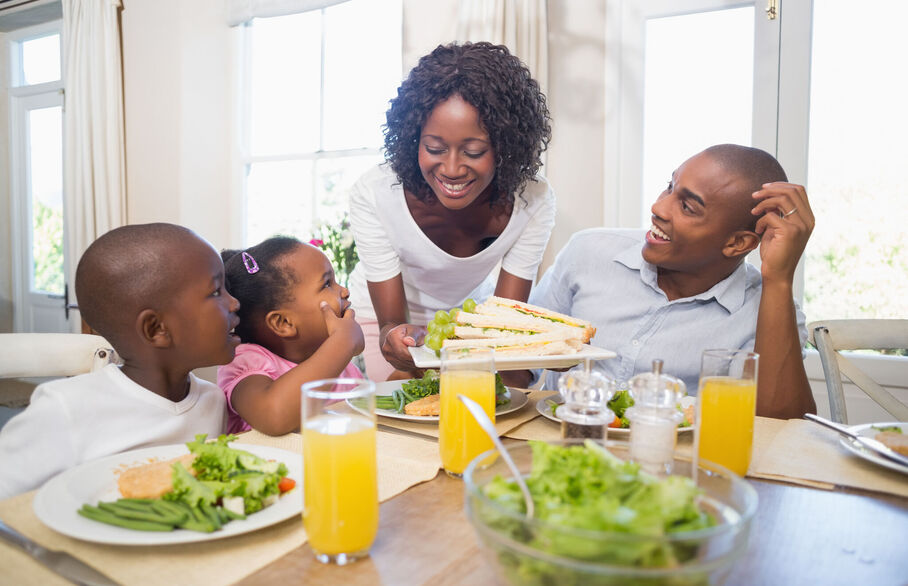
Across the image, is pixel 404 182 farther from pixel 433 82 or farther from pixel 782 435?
pixel 782 435

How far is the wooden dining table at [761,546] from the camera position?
83 cm

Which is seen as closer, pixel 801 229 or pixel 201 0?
pixel 801 229

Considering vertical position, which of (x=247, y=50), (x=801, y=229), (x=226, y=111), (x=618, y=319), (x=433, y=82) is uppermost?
(x=247, y=50)

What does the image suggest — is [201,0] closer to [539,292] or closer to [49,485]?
[539,292]

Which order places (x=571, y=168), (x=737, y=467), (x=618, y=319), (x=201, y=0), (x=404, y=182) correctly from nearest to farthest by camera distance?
(x=737, y=467)
(x=618, y=319)
(x=404, y=182)
(x=571, y=168)
(x=201, y=0)

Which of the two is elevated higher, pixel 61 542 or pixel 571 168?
pixel 571 168

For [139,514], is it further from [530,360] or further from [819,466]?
[819,466]

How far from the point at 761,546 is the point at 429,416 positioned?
778 millimetres

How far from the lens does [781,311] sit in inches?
71.8

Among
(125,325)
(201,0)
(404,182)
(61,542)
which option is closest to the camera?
(61,542)

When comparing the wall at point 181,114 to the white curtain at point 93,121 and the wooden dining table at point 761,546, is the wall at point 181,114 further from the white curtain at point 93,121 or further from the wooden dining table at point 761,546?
the wooden dining table at point 761,546

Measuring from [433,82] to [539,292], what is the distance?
86 centimetres

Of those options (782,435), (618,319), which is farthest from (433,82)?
(782,435)

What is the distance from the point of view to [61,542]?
35.1 inches
